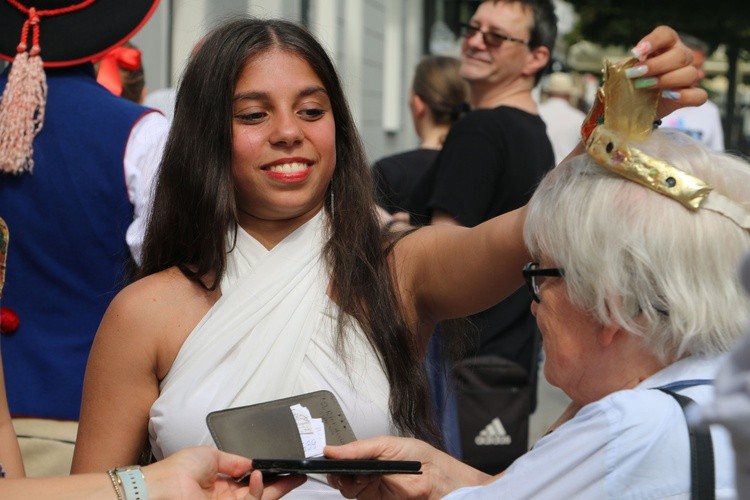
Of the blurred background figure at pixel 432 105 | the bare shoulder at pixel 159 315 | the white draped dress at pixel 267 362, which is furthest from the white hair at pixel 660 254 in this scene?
the blurred background figure at pixel 432 105

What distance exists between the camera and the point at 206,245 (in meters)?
2.51

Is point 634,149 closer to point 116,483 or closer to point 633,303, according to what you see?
point 633,303

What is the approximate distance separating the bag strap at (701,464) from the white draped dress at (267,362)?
2.99 feet

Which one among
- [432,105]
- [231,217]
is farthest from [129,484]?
[432,105]

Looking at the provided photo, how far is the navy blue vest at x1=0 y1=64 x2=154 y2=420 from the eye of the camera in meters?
3.09

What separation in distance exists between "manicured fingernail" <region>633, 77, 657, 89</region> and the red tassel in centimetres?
182

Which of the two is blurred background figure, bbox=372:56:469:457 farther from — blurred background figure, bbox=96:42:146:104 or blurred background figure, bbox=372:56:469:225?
blurred background figure, bbox=96:42:146:104

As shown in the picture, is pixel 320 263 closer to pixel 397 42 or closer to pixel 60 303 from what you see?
pixel 60 303

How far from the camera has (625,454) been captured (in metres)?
1.62

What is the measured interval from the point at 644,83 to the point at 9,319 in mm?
1909

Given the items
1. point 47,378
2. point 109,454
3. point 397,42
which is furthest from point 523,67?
point 397,42

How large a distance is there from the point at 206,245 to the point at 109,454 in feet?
1.61

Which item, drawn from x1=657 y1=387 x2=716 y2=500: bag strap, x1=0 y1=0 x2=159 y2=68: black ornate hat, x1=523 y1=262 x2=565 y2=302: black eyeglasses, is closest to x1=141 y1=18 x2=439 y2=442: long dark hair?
x1=523 y1=262 x2=565 y2=302: black eyeglasses

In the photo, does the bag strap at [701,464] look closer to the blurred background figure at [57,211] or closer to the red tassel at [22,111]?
the blurred background figure at [57,211]
